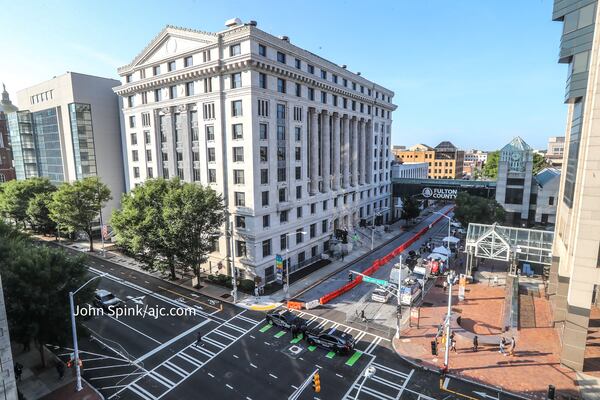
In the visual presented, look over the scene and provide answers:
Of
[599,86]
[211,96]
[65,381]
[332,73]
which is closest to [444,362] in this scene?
[599,86]

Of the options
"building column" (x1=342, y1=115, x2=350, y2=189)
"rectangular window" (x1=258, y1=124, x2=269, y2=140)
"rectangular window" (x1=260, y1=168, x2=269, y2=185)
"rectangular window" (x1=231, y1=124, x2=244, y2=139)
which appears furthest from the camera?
"building column" (x1=342, y1=115, x2=350, y2=189)

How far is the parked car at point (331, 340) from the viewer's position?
2808 centimetres

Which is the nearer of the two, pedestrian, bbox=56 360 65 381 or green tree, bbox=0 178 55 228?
pedestrian, bbox=56 360 65 381

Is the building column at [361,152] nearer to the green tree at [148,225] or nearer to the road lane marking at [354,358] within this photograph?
the green tree at [148,225]

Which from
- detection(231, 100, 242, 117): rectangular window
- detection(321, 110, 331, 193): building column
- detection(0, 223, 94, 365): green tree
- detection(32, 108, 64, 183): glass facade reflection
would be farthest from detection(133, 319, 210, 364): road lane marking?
detection(32, 108, 64, 183): glass facade reflection

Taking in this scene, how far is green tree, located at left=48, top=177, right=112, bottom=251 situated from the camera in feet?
177

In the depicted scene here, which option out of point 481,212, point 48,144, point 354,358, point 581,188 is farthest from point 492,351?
point 48,144

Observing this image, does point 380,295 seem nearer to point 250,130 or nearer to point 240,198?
point 240,198

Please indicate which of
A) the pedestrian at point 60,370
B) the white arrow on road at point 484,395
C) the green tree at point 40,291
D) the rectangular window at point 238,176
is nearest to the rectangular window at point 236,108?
the rectangular window at point 238,176

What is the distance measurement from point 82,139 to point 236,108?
44.6m

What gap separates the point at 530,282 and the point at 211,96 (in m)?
50.6

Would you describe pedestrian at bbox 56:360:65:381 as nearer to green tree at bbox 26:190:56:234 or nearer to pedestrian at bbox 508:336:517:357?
pedestrian at bbox 508:336:517:357

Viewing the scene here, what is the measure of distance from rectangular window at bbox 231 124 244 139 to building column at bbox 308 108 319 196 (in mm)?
14361

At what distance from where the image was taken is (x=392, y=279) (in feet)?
135
